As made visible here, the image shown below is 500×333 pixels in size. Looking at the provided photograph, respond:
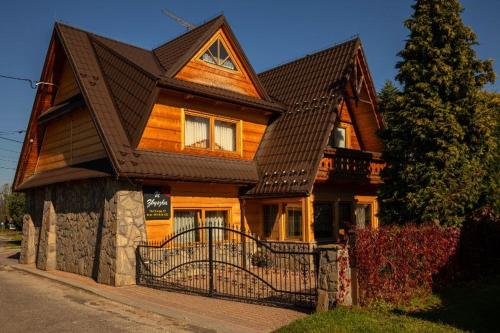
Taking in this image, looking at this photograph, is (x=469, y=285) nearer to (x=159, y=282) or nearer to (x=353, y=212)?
(x=353, y=212)

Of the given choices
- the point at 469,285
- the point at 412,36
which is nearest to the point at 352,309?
the point at 469,285

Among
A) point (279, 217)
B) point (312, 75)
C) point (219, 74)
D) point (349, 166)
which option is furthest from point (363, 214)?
point (219, 74)

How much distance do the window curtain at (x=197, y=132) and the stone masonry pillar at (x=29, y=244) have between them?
28.1 ft

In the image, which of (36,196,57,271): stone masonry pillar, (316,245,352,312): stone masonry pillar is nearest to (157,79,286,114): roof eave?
(36,196,57,271): stone masonry pillar

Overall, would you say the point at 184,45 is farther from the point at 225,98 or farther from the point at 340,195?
the point at 340,195

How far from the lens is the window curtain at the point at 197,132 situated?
52.9 feet

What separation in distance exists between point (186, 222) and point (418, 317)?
860cm

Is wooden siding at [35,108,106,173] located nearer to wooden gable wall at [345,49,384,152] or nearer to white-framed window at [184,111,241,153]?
white-framed window at [184,111,241,153]

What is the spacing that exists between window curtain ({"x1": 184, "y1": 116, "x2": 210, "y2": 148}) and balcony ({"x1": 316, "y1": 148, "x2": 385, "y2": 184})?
4.22 metres

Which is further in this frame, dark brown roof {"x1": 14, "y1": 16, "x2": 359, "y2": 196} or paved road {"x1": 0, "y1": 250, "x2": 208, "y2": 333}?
dark brown roof {"x1": 14, "y1": 16, "x2": 359, "y2": 196}

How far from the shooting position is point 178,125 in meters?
15.7

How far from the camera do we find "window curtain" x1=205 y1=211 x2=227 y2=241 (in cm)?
1605

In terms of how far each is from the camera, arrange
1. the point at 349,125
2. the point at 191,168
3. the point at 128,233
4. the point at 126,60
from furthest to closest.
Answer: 1. the point at 349,125
2. the point at 126,60
3. the point at 191,168
4. the point at 128,233

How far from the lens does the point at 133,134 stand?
14.3 meters
